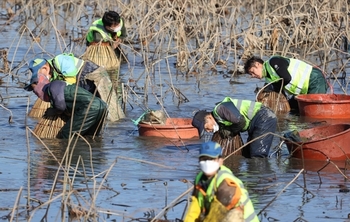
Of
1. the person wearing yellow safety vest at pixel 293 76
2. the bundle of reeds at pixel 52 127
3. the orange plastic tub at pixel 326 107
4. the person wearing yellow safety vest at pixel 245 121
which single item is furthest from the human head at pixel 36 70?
the orange plastic tub at pixel 326 107

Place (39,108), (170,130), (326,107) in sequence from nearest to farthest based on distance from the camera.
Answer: (170,130) → (326,107) → (39,108)

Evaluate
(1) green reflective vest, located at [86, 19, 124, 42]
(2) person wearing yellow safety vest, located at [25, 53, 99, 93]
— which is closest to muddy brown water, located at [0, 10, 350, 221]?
(2) person wearing yellow safety vest, located at [25, 53, 99, 93]

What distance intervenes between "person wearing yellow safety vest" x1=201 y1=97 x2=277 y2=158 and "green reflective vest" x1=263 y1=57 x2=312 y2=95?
2.53 meters

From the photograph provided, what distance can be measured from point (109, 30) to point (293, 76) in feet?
14.2

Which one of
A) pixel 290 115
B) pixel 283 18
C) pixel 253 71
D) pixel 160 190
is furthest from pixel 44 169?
pixel 283 18

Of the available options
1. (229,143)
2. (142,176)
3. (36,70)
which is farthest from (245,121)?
(36,70)

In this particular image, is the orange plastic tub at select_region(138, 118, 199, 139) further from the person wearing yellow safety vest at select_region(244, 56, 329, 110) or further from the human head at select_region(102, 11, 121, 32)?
the human head at select_region(102, 11, 121, 32)

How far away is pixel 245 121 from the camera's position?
965cm

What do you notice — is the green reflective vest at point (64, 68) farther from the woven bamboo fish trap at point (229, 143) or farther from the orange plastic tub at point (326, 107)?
the orange plastic tub at point (326, 107)

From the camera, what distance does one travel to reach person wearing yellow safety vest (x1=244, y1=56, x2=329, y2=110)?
40.4 ft

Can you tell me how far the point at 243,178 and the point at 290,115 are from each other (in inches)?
153

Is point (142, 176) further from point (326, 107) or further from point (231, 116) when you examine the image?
point (326, 107)

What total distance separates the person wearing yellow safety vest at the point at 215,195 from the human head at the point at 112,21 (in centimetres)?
985

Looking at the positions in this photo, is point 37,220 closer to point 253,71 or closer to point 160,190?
point 160,190
